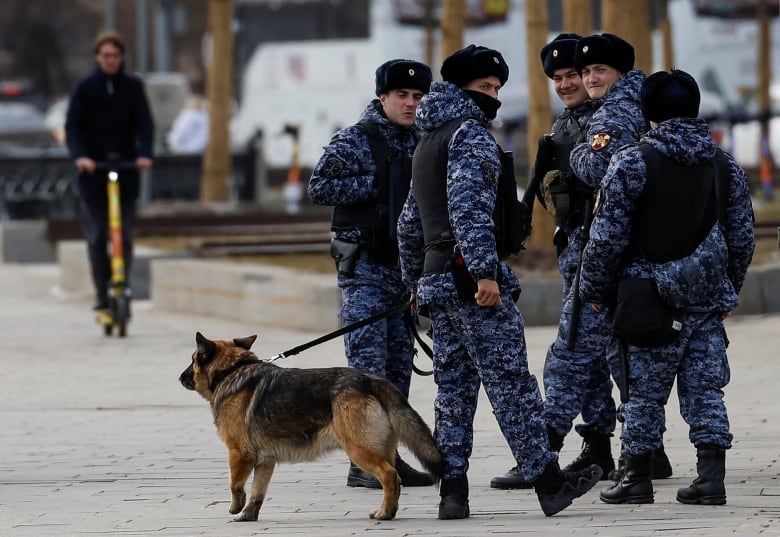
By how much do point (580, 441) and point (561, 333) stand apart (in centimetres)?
135

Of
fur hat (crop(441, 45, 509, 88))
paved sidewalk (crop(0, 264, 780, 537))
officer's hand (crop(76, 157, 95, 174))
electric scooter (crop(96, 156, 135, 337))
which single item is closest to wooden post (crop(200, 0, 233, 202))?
electric scooter (crop(96, 156, 135, 337))

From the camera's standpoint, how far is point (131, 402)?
33.4 ft

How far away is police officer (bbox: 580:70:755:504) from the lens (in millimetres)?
6523

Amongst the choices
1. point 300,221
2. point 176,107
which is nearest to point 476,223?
point 300,221

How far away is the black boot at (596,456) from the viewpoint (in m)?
7.49

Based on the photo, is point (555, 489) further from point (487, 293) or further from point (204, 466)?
point (204, 466)

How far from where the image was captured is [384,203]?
7.48 meters

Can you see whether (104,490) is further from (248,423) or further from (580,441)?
(580,441)

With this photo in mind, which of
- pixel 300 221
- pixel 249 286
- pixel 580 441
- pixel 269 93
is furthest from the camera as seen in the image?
pixel 269 93

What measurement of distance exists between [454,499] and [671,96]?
1628 millimetres

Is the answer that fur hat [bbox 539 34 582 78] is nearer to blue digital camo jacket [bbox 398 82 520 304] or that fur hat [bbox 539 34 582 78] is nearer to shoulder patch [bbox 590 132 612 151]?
shoulder patch [bbox 590 132 612 151]

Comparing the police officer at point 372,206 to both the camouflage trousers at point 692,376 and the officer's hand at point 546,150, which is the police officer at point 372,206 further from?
the camouflage trousers at point 692,376

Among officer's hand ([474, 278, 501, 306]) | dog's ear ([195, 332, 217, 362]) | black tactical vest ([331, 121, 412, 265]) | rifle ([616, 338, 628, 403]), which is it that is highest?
black tactical vest ([331, 121, 412, 265])

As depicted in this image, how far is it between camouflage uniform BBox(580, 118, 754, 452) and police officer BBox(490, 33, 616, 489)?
1.47ft
